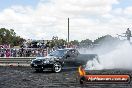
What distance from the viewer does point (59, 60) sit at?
2427cm

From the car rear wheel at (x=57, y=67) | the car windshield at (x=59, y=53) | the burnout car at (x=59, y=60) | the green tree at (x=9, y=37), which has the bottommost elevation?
the car rear wheel at (x=57, y=67)

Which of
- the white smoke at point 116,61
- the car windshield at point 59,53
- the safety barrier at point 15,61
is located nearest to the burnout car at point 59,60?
the car windshield at point 59,53

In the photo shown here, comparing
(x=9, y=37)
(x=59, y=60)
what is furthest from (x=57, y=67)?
(x=9, y=37)

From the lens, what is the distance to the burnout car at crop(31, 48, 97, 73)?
24.1m

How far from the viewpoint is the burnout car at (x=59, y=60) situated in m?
24.1

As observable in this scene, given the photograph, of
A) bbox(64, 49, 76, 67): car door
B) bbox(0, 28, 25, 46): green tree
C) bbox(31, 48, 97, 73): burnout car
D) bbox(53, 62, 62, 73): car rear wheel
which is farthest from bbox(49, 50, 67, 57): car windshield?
bbox(0, 28, 25, 46): green tree

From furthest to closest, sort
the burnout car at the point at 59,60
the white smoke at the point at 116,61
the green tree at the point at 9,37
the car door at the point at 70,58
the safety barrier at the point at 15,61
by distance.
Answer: the green tree at the point at 9,37 → the safety barrier at the point at 15,61 → the white smoke at the point at 116,61 → the car door at the point at 70,58 → the burnout car at the point at 59,60

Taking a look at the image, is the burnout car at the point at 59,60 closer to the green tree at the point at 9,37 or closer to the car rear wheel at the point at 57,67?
the car rear wheel at the point at 57,67

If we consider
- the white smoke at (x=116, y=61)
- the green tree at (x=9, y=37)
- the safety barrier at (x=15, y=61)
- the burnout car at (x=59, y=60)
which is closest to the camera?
the burnout car at (x=59, y=60)

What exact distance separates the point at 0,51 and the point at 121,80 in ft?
72.5

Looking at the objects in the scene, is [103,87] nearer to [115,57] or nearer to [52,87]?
[52,87]

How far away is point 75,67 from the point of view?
25172mm

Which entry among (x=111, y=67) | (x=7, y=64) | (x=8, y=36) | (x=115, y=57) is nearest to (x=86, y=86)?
(x=111, y=67)

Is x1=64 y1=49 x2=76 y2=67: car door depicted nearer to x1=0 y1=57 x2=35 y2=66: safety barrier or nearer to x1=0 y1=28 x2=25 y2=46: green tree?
x1=0 y1=57 x2=35 y2=66: safety barrier
